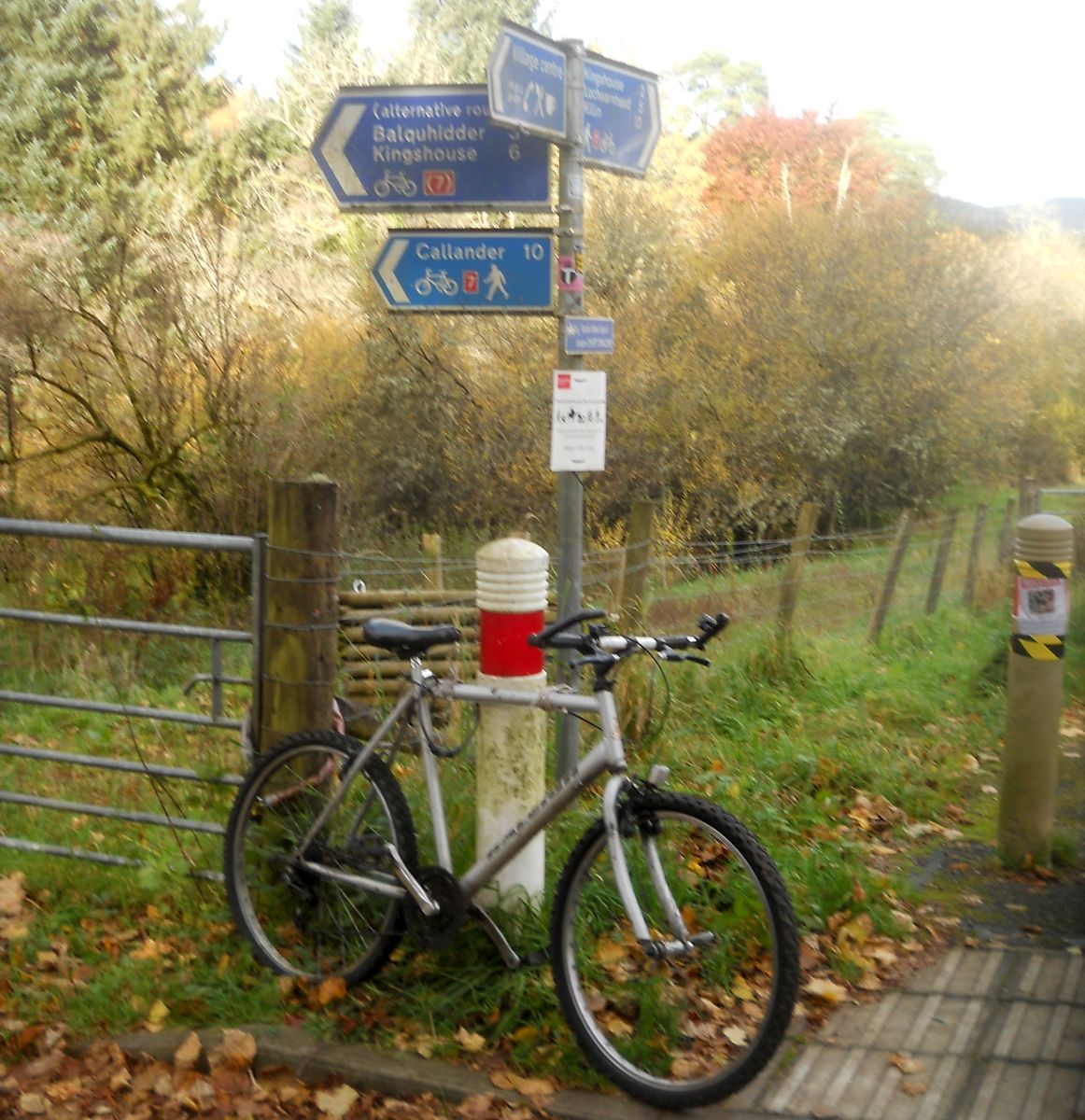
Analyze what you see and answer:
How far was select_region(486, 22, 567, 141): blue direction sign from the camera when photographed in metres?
4.88

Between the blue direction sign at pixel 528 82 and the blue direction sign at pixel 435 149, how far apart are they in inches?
6.6

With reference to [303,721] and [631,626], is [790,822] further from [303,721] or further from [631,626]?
[303,721]

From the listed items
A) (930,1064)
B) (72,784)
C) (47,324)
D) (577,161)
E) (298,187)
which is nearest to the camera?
(930,1064)

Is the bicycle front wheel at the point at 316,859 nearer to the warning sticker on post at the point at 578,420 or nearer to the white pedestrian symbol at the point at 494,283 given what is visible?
the warning sticker on post at the point at 578,420

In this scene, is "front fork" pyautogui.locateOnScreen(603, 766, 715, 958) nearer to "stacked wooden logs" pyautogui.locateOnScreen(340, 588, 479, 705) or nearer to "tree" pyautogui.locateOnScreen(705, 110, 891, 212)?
"stacked wooden logs" pyautogui.locateOnScreen(340, 588, 479, 705)

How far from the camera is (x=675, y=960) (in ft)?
12.6

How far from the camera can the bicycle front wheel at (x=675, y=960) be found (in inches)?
140

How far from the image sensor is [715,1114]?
3.60 m

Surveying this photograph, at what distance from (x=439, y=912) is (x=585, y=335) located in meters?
2.35

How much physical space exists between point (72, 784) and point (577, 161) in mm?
4463

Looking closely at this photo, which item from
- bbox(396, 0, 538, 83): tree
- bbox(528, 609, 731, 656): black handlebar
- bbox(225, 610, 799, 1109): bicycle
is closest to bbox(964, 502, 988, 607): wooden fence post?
bbox(225, 610, 799, 1109): bicycle

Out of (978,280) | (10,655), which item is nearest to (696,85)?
(978,280)

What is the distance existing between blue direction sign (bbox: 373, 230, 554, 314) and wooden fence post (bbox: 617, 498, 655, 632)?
2625 mm

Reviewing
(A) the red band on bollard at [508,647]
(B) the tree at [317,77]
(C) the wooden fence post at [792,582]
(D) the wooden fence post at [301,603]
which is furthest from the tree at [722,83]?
(A) the red band on bollard at [508,647]
